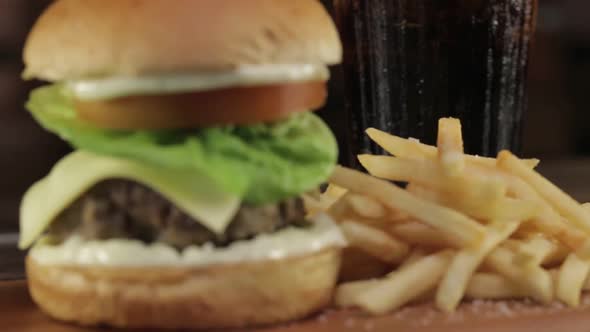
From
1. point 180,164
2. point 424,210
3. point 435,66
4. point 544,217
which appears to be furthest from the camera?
point 435,66

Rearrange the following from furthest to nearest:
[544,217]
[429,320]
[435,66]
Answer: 1. [435,66]
2. [544,217]
3. [429,320]

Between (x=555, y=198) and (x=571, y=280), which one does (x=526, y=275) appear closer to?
(x=571, y=280)

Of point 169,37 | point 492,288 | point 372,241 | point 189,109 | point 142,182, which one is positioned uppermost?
point 169,37

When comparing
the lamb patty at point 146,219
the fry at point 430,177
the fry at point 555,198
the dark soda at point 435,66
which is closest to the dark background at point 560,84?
the dark soda at point 435,66

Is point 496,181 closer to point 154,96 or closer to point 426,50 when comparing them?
point 154,96

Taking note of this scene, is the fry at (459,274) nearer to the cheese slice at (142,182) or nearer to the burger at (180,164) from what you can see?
the burger at (180,164)

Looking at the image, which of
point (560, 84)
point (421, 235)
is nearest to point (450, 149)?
point (421, 235)

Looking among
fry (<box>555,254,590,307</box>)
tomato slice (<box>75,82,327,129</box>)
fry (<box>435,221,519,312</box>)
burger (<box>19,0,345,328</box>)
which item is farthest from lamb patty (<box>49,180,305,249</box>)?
fry (<box>555,254,590,307</box>)
